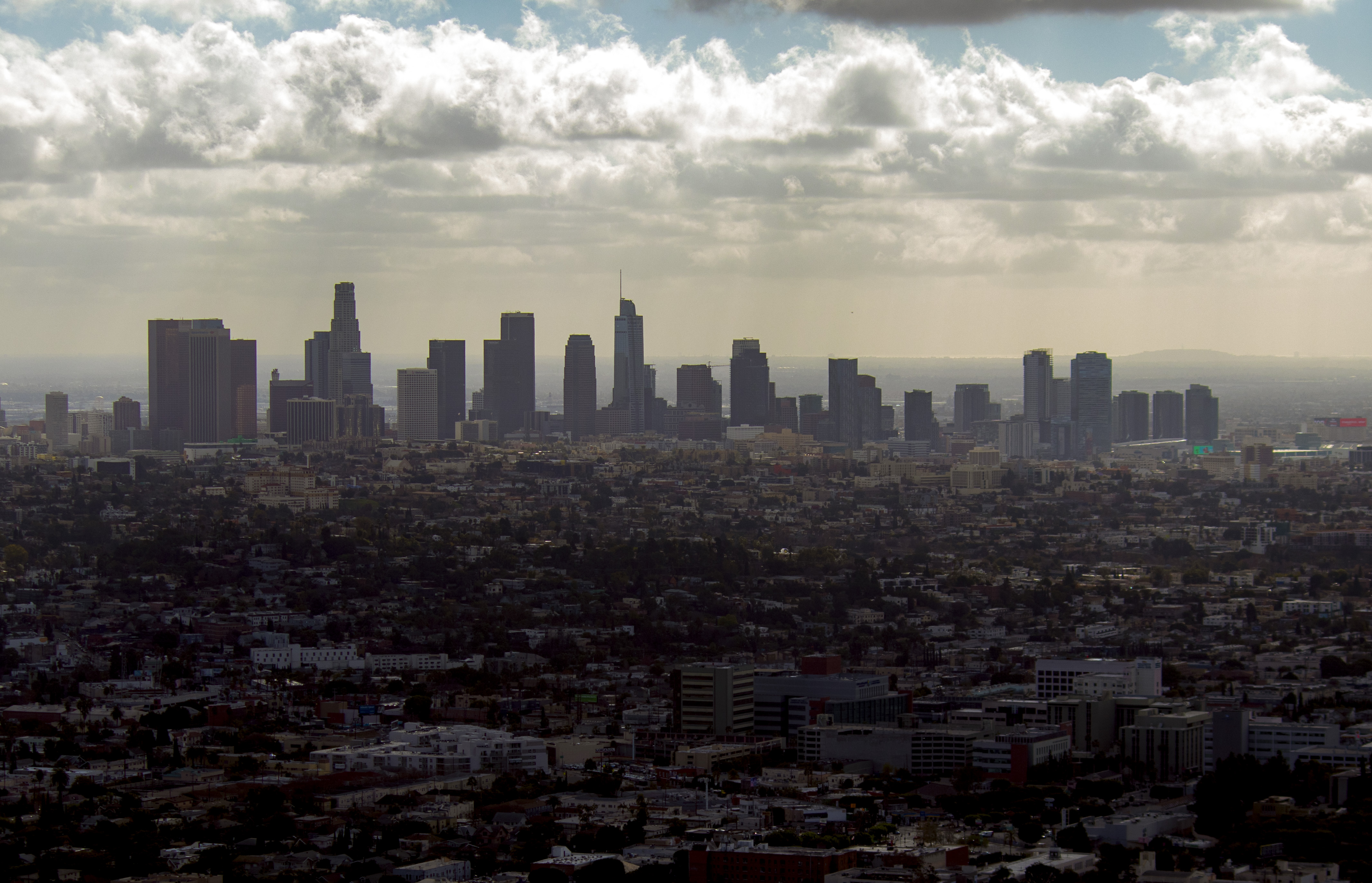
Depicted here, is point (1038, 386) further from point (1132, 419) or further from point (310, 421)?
point (310, 421)

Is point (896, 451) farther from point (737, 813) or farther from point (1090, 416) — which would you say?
point (737, 813)

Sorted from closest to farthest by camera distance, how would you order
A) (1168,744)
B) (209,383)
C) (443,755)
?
(1168,744) → (443,755) → (209,383)

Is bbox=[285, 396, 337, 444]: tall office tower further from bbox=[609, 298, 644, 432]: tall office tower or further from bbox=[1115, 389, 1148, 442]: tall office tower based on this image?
bbox=[1115, 389, 1148, 442]: tall office tower

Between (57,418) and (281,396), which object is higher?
(281,396)

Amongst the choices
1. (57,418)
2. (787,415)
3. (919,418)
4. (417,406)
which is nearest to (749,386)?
(787,415)

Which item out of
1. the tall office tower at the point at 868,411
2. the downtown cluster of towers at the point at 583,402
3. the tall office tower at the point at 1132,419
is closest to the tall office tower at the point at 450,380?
the downtown cluster of towers at the point at 583,402

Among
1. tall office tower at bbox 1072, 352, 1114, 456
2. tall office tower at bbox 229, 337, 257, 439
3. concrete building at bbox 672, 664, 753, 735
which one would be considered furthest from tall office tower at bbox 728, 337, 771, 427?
concrete building at bbox 672, 664, 753, 735
